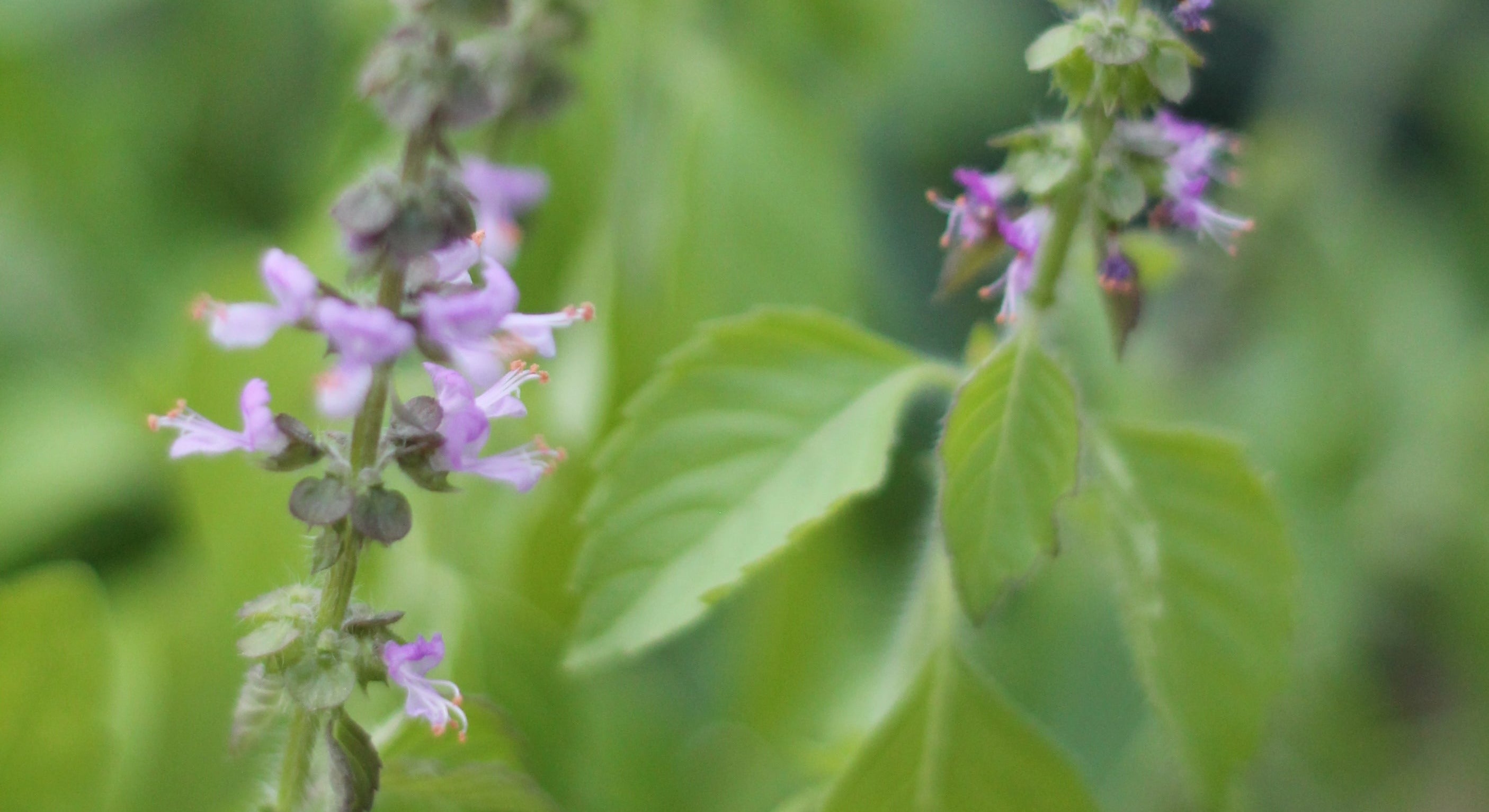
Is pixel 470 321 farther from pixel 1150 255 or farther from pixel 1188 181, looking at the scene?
pixel 1150 255

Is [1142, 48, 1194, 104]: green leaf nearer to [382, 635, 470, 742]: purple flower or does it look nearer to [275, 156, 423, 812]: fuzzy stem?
[275, 156, 423, 812]: fuzzy stem

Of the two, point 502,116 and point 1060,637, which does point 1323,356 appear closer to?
point 1060,637

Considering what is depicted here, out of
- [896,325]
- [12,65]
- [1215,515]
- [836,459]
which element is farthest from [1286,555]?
[12,65]

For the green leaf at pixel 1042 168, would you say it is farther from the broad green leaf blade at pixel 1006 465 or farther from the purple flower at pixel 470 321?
the purple flower at pixel 470 321

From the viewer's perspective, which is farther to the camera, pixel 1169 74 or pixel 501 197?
pixel 501 197

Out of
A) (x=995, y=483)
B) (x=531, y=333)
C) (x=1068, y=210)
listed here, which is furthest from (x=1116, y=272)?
(x=531, y=333)

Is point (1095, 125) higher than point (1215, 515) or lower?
higher

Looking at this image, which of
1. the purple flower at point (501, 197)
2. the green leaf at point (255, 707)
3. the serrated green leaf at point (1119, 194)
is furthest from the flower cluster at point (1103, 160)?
the green leaf at point (255, 707)
